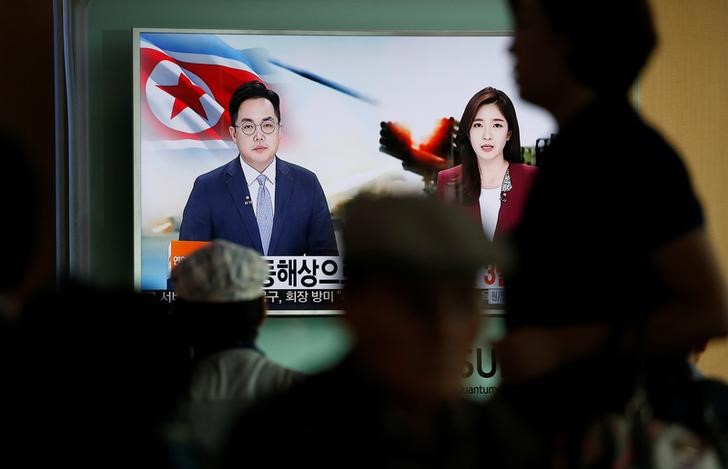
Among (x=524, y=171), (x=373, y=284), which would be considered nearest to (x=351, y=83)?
(x=524, y=171)

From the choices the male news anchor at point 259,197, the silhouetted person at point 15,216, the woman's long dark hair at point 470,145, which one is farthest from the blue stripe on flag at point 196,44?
the silhouetted person at point 15,216

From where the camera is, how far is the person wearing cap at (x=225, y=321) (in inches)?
88.9

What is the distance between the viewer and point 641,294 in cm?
127

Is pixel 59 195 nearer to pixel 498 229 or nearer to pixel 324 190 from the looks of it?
pixel 324 190

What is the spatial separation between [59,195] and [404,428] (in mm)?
3638

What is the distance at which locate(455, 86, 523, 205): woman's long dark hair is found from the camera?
4582 millimetres

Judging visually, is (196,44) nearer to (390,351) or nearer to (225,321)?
(225,321)

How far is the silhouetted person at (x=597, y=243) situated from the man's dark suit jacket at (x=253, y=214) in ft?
10.5

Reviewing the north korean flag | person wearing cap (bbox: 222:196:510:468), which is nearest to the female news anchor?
the north korean flag

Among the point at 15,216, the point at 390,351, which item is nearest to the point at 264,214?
the point at 15,216

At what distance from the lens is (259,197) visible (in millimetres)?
4539

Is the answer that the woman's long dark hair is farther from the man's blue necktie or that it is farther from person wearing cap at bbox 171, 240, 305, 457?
person wearing cap at bbox 171, 240, 305, 457

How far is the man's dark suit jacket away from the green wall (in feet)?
1.04

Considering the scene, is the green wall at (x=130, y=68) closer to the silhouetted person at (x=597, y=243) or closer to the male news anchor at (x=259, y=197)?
the male news anchor at (x=259, y=197)
